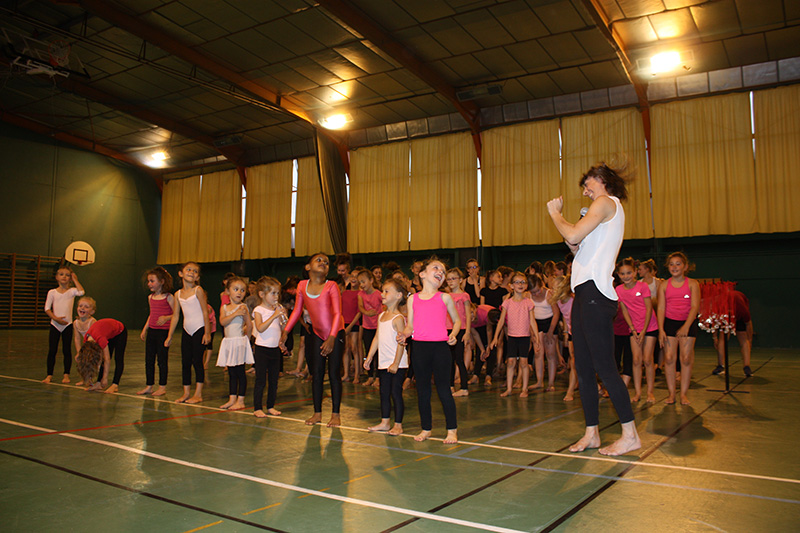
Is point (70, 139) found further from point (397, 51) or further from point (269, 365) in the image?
point (269, 365)

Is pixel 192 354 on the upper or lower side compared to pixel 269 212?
lower

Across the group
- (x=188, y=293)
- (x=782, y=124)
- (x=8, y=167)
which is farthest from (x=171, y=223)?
(x=782, y=124)

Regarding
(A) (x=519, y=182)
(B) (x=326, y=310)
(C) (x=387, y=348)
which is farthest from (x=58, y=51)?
(C) (x=387, y=348)

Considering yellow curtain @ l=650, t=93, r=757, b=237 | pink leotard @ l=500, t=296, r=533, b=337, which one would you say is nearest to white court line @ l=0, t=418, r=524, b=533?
pink leotard @ l=500, t=296, r=533, b=337

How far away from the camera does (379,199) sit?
2095 centimetres

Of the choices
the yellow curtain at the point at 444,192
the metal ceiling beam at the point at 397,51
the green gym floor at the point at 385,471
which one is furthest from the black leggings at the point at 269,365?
the yellow curtain at the point at 444,192

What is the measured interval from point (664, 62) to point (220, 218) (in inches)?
738

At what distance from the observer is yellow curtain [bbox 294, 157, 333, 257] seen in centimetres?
Result: 2198

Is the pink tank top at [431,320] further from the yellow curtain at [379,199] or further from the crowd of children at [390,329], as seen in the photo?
the yellow curtain at [379,199]

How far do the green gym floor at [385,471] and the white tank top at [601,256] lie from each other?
1.26 m

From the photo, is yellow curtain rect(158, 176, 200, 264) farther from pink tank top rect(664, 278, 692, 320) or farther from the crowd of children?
pink tank top rect(664, 278, 692, 320)

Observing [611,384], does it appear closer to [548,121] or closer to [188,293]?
[188,293]

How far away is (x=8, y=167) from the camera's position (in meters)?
21.3

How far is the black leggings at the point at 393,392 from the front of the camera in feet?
16.1
